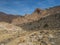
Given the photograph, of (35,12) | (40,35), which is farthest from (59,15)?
(35,12)

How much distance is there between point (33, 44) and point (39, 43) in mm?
421

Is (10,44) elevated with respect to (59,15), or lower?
lower

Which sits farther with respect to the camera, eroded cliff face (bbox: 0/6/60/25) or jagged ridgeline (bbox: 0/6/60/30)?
eroded cliff face (bbox: 0/6/60/25)

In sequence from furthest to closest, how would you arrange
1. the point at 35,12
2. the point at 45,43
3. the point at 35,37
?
1. the point at 35,12
2. the point at 35,37
3. the point at 45,43

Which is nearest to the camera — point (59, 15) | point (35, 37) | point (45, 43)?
point (45, 43)

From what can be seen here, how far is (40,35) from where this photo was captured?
13.1 meters

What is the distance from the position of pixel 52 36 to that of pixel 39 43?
115cm

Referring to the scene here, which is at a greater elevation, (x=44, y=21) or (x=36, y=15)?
(x=36, y=15)

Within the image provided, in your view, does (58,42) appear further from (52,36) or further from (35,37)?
(35,37)

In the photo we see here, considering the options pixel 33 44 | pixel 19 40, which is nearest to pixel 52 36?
pixel 33 44

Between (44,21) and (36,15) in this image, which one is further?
(36,15)

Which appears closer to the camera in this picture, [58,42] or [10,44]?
[58,42]

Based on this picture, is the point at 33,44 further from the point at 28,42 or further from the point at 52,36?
the point at 52,36

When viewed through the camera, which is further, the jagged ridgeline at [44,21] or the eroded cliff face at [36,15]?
the eroded cliff face at [36,15]
